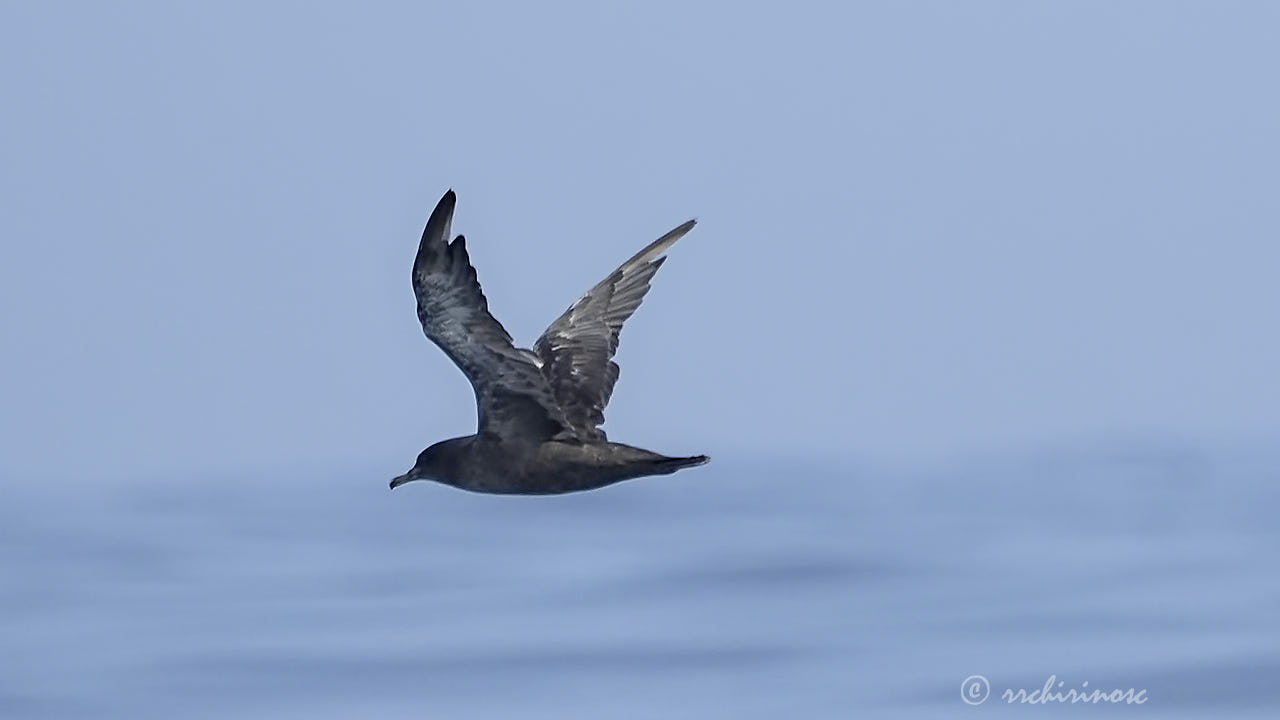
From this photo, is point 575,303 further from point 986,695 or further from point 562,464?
point 986,695

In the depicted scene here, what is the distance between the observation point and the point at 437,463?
40.1 feet

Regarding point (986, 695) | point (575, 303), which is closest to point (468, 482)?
point (575, 303)

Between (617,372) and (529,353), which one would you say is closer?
(529,353)

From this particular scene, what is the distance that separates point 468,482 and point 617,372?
1828mm

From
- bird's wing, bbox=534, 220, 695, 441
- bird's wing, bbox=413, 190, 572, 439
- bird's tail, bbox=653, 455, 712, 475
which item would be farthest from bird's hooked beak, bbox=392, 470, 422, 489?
bird's tail, bbox=653, 455, 712, 475

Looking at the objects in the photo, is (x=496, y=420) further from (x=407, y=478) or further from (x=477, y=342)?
(x=407, y=478)

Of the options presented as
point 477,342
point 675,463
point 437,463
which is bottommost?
point 675,463

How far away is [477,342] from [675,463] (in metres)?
1.30

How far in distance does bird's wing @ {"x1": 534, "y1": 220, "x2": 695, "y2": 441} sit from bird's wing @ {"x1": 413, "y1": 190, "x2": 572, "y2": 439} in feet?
1.57

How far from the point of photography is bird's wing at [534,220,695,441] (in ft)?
43.1

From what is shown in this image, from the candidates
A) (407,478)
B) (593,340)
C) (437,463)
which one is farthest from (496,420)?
(593,340)

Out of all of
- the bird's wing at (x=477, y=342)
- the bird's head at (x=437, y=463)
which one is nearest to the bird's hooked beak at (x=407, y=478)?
the bird's head at (x=437, y=463)

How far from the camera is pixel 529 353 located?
12.4 metres

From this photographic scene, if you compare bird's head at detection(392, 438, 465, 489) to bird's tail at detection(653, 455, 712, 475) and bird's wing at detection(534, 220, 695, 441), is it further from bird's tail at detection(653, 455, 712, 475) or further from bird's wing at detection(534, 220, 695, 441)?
bird's tail at detection(653, 455, 712, 475)
